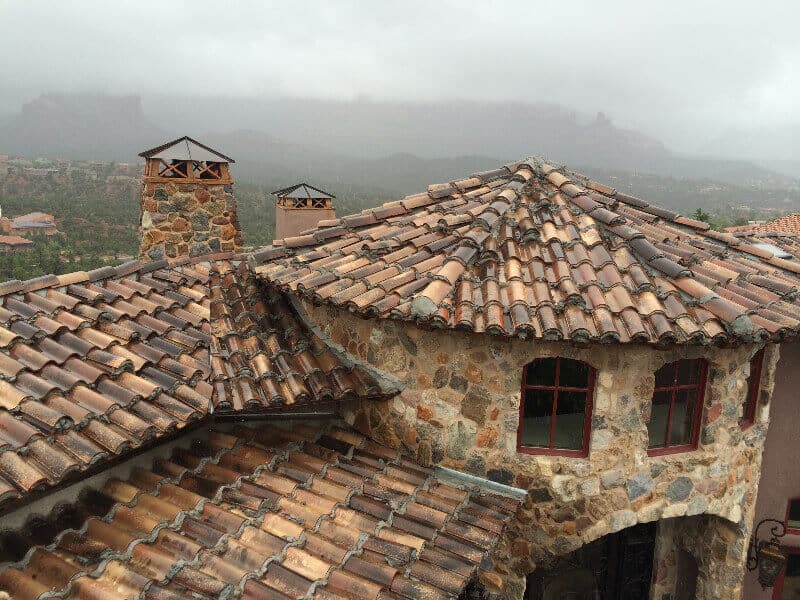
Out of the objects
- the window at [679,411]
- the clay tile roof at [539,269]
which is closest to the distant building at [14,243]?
the clay tile roof at [539,269]

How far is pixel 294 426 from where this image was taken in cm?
698

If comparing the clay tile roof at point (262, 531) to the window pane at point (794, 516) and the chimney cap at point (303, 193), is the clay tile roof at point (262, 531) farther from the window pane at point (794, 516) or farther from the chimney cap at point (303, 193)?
the chimney cap at point (303, 193)

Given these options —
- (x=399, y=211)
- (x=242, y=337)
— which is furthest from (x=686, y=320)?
(x=242, y=337)

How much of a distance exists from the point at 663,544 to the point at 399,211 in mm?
7337

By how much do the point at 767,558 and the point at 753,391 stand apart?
4.28 meters

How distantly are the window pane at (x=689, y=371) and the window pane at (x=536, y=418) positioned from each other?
174 cm

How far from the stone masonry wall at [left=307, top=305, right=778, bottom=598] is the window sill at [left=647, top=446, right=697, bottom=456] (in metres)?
0.06

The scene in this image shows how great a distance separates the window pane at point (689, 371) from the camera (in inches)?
275

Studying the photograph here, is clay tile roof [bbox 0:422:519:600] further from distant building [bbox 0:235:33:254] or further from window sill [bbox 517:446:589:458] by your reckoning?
distant building [bbox 0:235:33:254]

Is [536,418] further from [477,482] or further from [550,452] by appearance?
[477,482]

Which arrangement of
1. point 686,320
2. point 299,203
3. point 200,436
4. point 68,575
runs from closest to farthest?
1. point 68,575
2. point 686,320
3. point 200,436
4. point 299,203

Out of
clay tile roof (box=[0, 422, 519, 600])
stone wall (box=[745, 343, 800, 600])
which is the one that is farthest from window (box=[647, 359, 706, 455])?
stone wall (box=[745, 343, 800, 600])

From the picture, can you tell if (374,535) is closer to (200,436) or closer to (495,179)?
(200,436)

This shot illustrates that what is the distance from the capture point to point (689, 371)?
7211 millimetres
